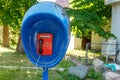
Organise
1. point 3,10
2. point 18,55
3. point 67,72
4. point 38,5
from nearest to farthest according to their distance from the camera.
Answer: point 38,5 → point 67,72 → point 18,55 → point 3,10

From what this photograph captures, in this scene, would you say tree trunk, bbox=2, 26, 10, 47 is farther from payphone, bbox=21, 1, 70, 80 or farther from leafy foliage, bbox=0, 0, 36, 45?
payphone, bbox=21, 1, 70, 80

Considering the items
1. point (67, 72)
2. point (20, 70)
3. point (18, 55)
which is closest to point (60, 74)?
point (67, 72)

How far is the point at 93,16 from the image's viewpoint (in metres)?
10.6

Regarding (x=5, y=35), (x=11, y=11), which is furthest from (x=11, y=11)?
A: (x=5, y=35)

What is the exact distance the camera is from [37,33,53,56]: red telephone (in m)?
4.37

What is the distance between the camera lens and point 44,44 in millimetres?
4375

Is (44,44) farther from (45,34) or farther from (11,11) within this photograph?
(11,11)

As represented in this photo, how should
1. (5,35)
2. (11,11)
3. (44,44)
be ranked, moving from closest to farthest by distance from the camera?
(44,44) < (11,11) < (5,35)

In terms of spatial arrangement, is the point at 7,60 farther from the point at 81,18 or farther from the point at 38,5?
the point at 38,5

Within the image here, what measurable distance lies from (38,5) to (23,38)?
51 cm

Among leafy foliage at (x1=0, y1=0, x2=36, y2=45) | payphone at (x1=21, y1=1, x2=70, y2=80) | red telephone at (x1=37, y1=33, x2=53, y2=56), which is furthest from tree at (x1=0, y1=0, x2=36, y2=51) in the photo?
red telephone at (x1=37, y1=33, x2=53, y2=56)

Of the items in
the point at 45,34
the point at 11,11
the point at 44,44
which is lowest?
the point at 44,44

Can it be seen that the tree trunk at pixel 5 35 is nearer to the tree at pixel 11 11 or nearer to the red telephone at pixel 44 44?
the tree at pixel 11 11

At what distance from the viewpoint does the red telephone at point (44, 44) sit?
4.37 meters
